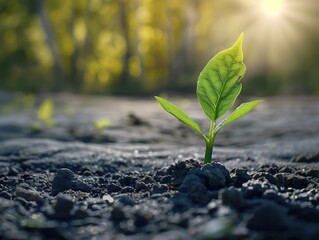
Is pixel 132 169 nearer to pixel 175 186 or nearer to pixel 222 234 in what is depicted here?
pixel 175 186

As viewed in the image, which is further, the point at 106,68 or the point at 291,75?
the point at 106,68

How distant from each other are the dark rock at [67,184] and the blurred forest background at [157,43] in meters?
13.7

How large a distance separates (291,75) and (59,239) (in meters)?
17.3

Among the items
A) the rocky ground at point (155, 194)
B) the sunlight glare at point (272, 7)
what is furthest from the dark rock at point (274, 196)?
the sunlight glare at point (272, 7)

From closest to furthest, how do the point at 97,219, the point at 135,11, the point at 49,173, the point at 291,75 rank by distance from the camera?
1. the point at 97,219
2. the point at 49,173
3. the point at 291,75
4. the point at 135,11

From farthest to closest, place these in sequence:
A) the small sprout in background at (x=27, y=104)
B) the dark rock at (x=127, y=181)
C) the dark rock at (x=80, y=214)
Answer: the small sprout in background at (x=27, y=104)
the dark rock at (x=127, y=181)
the dark rock at (x=80, y=214)

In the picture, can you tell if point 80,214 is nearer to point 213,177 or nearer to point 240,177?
point 213,177

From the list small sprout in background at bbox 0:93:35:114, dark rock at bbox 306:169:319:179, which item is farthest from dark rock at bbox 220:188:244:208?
small sprout in background at bbox 0:93:35:114

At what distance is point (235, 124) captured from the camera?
222 inches

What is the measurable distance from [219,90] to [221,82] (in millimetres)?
37

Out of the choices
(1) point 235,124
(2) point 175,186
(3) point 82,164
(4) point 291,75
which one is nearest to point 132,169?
(3) point 82,164

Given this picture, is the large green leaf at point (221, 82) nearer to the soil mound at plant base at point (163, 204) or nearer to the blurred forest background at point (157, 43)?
the soil mound at plant base at point (163, 204)

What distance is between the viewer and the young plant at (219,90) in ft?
6.69

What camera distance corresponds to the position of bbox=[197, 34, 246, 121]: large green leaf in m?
2.04
